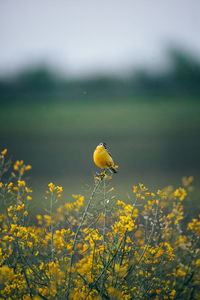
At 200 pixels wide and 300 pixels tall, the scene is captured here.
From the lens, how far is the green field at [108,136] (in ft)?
42.9

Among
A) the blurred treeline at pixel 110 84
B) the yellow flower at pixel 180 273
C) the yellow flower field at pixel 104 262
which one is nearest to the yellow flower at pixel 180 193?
the yellow flower field at pixel 104 262

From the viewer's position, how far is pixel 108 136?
57.5 feet

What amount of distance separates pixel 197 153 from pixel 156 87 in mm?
5855

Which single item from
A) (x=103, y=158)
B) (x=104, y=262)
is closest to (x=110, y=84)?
(x=103, y=158)

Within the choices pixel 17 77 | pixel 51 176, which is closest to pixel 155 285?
pixel 51 176

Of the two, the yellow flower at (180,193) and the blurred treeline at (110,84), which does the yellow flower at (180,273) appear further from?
the blurred treeline at (110,84)

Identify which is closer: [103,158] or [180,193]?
[180,193]

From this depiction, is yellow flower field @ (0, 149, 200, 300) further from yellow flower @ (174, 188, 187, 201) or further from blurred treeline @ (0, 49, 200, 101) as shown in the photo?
blurred treeline @ (0, 49, 200, 101)

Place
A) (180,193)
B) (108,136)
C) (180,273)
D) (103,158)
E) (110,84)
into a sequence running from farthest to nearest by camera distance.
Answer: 1. (110,84)
2. (108,136)
3. (103,158)
4. (180,193)
5. (180,273)

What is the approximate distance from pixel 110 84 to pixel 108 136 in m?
3.34

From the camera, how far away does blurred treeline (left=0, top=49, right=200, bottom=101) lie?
60.3ft

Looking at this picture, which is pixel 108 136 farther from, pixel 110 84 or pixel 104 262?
pixel 104 262

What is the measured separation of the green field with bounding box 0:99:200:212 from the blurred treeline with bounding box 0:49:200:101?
50 centimetres

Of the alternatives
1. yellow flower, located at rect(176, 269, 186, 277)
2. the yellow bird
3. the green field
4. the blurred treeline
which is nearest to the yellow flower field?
yellow flower, located at rect(176, 269, 186, 277)
